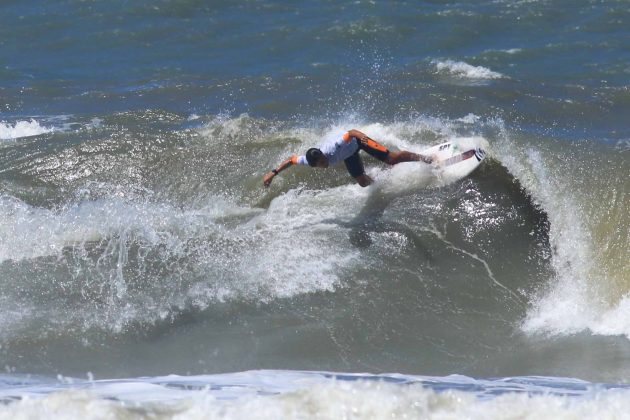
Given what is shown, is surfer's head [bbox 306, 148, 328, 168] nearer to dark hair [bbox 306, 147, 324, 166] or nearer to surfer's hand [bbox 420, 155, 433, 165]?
dark hair [bbox 306, 147, 324, 166]

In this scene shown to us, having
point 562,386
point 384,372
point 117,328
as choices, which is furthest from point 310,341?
point 562,386

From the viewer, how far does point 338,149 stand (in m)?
10.1

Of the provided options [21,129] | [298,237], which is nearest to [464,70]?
[298,237]

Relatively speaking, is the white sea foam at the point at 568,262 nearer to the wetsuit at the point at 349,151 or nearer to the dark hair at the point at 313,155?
the wetsuit at the point at 349,151

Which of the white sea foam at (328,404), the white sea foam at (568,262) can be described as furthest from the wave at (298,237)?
the white sea foam at (328,404)

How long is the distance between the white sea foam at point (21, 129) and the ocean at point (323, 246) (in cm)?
4

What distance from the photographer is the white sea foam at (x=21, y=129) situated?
13750 mm

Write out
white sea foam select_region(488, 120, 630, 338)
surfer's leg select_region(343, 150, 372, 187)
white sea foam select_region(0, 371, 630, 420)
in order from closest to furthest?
white sea foam select_region(0, 371, 630, 420)
white sea foam select_region(488, 120, 630, 338)
surfer's leg select_region(343, 150, 372, 187)

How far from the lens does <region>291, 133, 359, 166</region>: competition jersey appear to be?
10086mm

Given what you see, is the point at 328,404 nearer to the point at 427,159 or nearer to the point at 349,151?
the point at 349,151

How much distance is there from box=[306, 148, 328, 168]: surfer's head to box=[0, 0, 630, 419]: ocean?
63 cm

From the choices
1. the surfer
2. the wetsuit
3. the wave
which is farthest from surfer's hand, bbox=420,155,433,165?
the wetsuit

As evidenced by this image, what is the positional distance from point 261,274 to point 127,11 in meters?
11.9

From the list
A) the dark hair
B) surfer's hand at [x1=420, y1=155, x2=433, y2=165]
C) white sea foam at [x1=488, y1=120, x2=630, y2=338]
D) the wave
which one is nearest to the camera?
white sea foam at [x1=488, y1=120, x2=630, y2=338]
